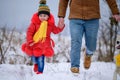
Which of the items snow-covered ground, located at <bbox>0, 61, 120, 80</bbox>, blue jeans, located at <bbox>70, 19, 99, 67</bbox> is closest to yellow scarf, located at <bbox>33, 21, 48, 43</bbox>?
blue jeans, located at <bbox>70, 19, 99, 67</bbox>

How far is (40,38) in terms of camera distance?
5.48 meters

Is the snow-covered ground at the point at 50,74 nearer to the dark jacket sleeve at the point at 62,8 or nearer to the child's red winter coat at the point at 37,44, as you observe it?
the child's red winter coat at the point at 37,44

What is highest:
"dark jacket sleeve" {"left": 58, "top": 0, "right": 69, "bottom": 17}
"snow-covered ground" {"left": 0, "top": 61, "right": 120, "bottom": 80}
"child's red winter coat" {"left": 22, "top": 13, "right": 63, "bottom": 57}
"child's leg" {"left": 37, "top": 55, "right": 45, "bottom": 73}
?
"dark jacket sleeve" {"left": 58, "top": 0, "right": 69, "bottom": 17}

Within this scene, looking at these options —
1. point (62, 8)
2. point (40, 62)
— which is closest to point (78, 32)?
point (62, 8)

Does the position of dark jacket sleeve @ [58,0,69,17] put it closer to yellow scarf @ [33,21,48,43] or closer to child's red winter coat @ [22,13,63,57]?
child's red winter coat @ [22,13,63,57]

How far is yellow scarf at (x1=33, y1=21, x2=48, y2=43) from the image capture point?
18.0 ft

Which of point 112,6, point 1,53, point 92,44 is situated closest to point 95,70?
point 92,44

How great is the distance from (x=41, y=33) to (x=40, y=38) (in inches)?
3.1

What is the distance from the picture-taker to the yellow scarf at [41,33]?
548 centimetres

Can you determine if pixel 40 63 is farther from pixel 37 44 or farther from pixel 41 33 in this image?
pixel 41 33

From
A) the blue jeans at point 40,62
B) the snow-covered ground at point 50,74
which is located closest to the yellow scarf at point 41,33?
the blue jeans at point 40,62

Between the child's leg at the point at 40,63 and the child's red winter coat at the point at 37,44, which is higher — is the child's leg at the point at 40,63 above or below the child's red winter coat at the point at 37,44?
below

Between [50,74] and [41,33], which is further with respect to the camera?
[50,74]

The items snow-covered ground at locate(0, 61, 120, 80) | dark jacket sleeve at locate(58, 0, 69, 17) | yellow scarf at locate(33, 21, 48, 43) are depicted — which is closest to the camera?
yellow scarf at locate(33, 21, 48, 43)
